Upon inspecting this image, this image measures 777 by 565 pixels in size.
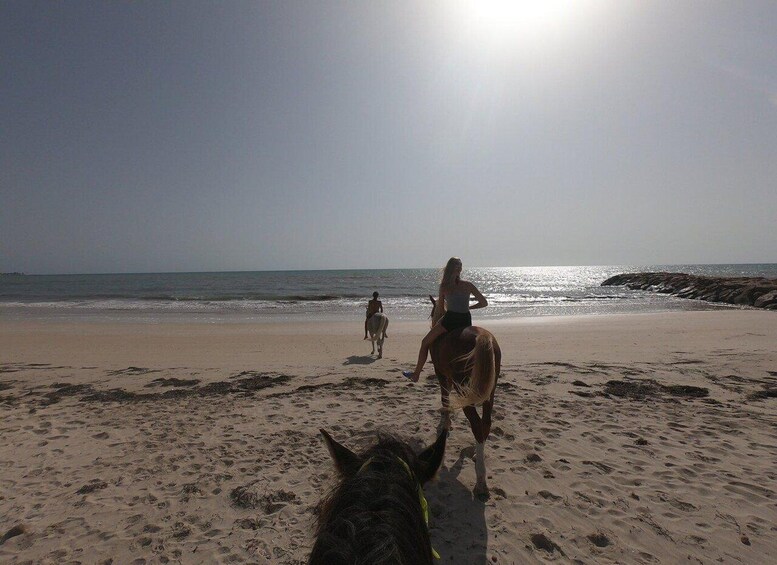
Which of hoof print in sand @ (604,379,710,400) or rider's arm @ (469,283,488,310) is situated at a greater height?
rider's arm @ (469,283,488,310)

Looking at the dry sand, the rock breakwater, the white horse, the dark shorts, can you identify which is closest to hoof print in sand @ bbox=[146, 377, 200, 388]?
the dry sand

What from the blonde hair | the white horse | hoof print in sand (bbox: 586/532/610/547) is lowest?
hoof print in sand (bbox: 586/532/610/547)

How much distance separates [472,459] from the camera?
14.4ft

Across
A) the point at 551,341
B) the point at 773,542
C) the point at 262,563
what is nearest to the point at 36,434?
the point at 262,563

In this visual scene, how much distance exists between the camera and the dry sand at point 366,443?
10.0 feet

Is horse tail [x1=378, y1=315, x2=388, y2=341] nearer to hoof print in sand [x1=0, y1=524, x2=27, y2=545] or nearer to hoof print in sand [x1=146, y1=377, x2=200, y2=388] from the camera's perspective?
hoof print in sand [x1=146, y1=377, x2=200, y2=388]

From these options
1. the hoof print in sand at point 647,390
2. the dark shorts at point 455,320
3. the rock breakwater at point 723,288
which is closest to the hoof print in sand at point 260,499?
the dark shorts at point 455,320

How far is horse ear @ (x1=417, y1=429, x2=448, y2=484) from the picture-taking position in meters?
1.86

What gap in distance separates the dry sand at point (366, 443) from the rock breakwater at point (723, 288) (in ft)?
67.2

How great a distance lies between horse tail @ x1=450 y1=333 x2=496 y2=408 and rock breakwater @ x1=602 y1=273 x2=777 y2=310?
26.6 metres

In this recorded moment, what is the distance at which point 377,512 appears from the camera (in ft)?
4.42

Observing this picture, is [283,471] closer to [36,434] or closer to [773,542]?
[36,434]

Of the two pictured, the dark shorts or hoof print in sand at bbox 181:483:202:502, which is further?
the dark shorts

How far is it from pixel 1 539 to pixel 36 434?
247 centimetres
